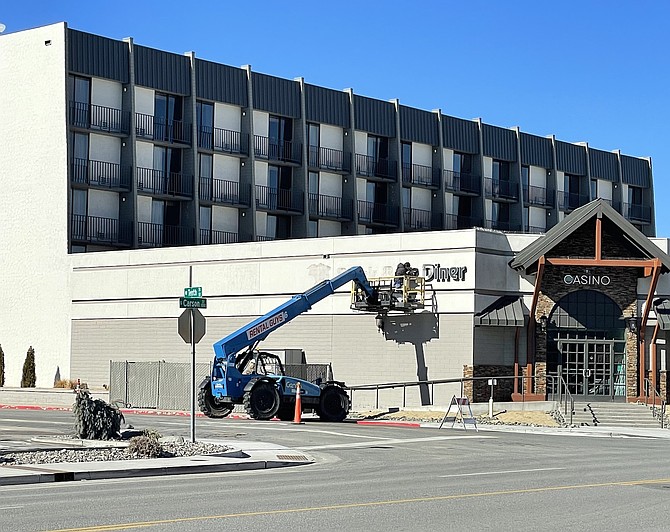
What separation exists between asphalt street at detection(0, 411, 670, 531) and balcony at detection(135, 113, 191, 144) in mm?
31932

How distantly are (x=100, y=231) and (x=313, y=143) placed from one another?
14.2m

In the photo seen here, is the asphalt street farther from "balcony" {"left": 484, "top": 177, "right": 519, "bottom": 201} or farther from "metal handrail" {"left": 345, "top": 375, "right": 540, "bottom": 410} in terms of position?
"balcony" {"left": 484, "top": 177, "right": 519, "bottom": 201}

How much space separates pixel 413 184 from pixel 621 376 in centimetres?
2720

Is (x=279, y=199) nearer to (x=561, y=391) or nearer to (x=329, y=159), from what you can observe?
(x=329, y=159)

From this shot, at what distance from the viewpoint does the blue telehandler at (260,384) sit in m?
39.5

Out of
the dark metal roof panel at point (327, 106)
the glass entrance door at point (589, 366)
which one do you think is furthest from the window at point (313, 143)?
the glass entrance door at point (589, 366)

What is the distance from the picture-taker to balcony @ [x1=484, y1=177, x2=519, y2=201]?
74.9 meters

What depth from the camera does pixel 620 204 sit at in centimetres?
8325

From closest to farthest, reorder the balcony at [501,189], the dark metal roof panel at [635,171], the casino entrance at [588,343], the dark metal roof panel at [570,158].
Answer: the casino entrance at [588,343], the balcony at [501,189], the dark metal roof panel at [570,158], the dark metal roof panel at [635,171]

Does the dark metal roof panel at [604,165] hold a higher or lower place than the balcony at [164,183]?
higher

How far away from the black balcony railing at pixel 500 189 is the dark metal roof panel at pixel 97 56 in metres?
26.1

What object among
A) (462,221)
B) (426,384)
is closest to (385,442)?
(426,384)

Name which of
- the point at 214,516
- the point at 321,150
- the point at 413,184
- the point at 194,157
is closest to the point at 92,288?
the point at 194,157

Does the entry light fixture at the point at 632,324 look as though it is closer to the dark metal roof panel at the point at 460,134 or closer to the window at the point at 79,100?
the window at the point at 79,100
